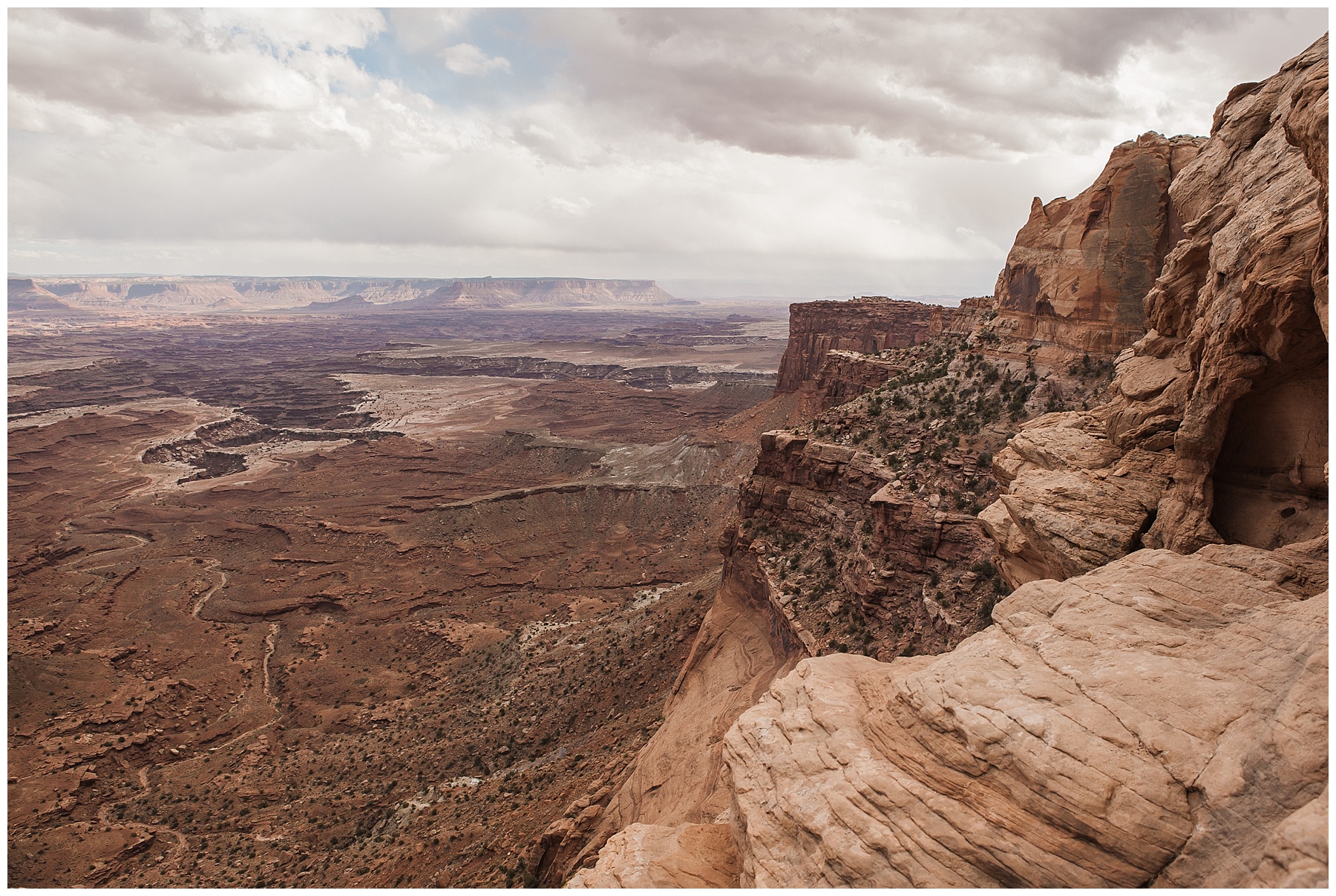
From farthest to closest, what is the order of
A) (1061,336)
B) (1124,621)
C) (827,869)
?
(1061,336) < (1124,621) < (827,869)

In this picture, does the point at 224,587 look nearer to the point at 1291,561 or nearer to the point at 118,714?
the point at 118,714

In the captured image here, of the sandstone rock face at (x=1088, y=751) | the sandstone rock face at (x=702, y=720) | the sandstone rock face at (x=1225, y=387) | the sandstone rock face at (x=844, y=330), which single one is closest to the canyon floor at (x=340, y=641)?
the sandstone rock face at (x=702, y=720)

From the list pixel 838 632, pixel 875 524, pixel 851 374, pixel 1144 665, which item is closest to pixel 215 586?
pixel 851 374

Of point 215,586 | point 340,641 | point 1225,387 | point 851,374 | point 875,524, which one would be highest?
point 1225,387

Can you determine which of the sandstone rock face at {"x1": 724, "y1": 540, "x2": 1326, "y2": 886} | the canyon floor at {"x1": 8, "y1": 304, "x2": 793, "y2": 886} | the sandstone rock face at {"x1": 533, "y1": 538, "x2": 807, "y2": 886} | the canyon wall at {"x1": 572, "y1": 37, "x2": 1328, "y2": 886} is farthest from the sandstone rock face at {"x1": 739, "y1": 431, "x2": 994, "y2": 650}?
the canyon floor at {"x1": 8, "y1": 304, "x2": 793, "y2": 886}

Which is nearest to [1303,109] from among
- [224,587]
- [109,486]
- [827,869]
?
[827,869]

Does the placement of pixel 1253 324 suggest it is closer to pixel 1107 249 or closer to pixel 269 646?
pixel 1107 249
